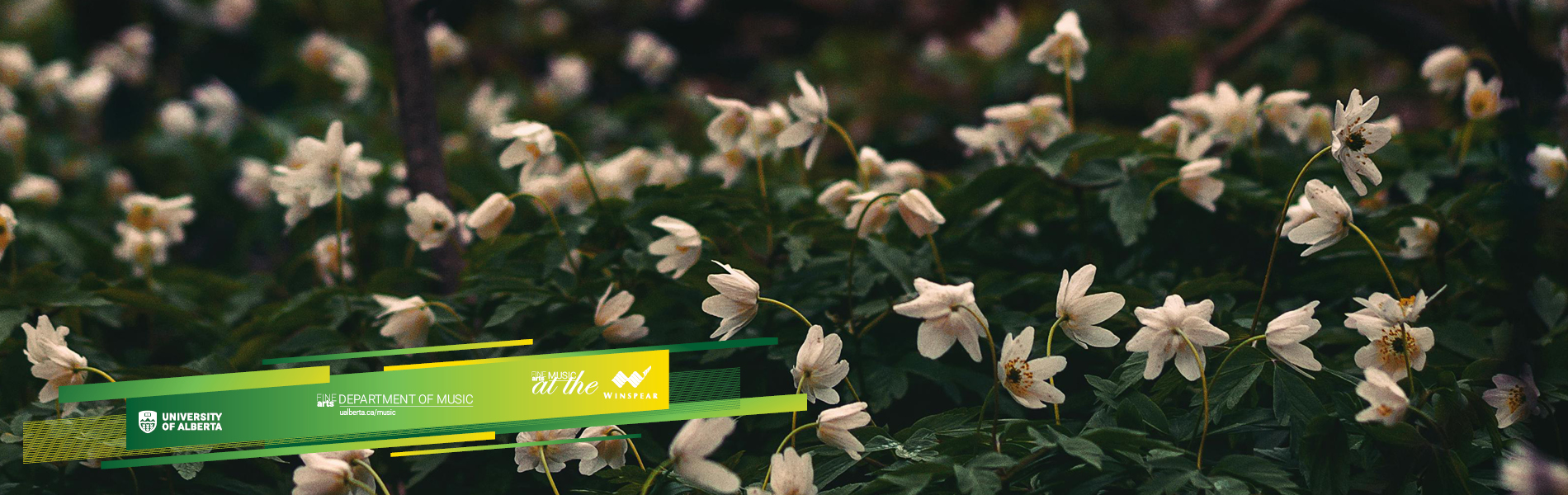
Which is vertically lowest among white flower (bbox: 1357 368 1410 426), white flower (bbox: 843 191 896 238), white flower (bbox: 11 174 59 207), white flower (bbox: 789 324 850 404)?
white flower (bbox: 1357 368 1410 426)

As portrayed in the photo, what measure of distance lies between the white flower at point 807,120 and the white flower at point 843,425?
27.2 inches

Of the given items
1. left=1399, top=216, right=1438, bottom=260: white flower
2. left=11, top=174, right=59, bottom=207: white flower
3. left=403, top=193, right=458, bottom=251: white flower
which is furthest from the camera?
left=11, top=174, right=59, bottom=207: white flower

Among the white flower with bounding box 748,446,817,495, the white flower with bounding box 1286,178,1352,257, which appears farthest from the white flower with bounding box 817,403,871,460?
the white flower with bounding box 1286,178,1352,257

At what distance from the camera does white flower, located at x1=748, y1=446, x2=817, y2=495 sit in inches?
47.6

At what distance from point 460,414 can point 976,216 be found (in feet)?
3.80

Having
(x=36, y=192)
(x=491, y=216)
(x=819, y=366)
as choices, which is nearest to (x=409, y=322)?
(x=491, y=216)

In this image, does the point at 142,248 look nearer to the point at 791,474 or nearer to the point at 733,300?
the point at 733,300

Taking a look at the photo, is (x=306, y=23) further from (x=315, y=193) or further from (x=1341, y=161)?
(x=1341, y=161)

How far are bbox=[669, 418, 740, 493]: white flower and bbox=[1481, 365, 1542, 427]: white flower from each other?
104 cm

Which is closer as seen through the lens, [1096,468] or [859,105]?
[1096,468]

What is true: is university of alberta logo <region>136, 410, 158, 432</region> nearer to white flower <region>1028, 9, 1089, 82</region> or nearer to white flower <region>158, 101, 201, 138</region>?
white flower <region>1028, 9, 1089, 82</region>

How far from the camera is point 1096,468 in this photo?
3.88 ft

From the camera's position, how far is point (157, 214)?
2389mm

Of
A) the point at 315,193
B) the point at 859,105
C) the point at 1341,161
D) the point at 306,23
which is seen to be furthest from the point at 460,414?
the point at 306,23
